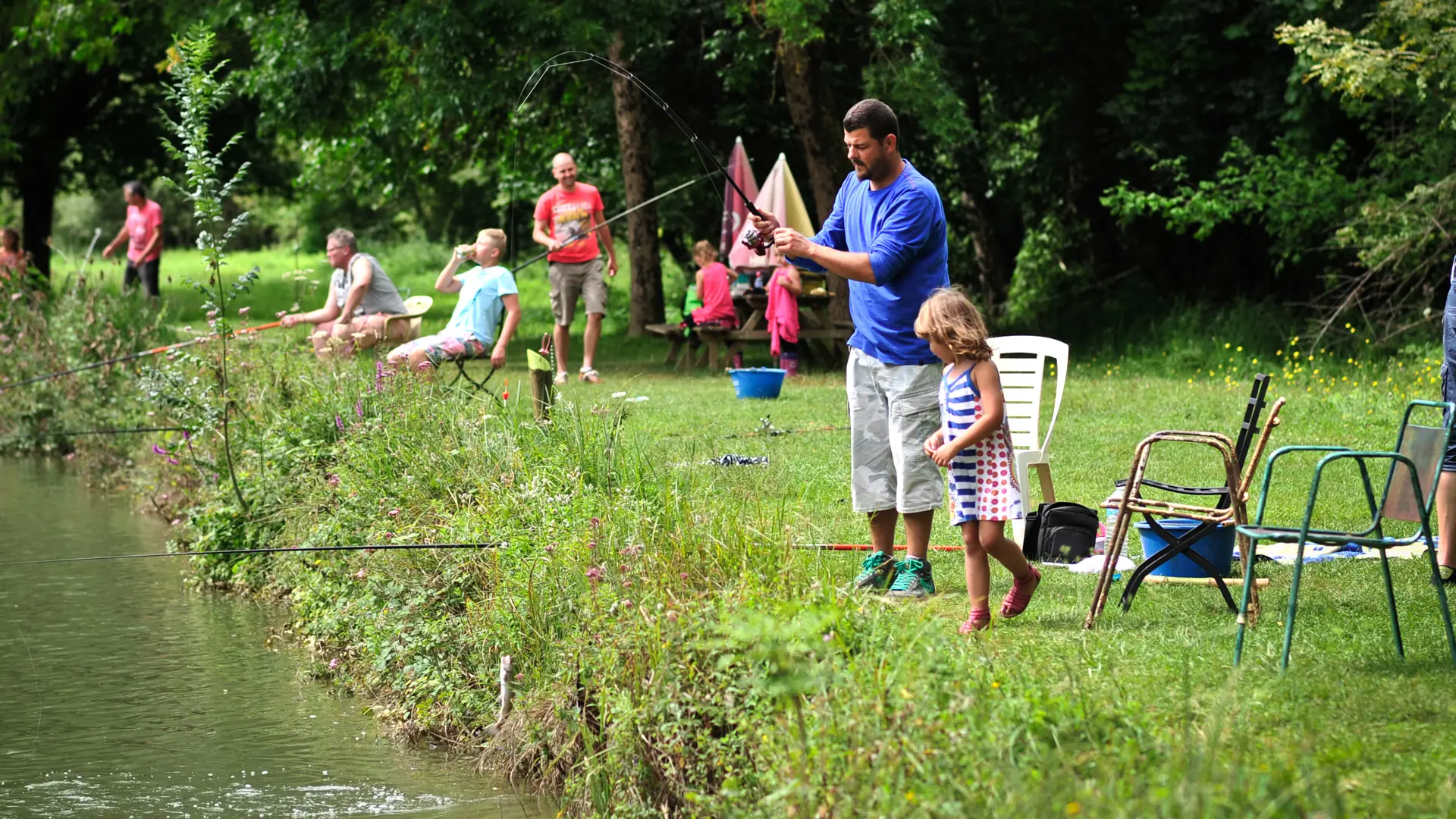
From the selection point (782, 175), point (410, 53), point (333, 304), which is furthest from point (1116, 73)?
point (333, 304)

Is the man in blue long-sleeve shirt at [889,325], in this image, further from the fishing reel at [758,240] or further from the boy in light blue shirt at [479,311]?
the boy in light blue shirt at [479,311]

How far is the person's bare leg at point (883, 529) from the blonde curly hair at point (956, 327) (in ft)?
2.65

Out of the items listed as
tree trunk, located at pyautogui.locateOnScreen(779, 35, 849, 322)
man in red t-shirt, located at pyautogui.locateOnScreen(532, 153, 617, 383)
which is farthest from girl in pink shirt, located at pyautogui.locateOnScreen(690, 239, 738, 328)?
man in red t-shirt, located at pyautogui.locateOnScreen(532, 153, 617, 383)

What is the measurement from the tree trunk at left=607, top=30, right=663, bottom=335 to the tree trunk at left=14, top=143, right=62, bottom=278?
38.9 ft

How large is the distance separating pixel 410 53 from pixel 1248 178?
8.57m

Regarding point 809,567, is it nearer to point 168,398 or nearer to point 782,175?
point 168,398

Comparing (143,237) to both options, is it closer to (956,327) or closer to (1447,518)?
(956,327)

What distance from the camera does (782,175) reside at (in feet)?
49.0

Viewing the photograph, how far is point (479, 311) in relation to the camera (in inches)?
399

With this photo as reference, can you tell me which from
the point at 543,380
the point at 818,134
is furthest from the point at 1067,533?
the point at 818,134

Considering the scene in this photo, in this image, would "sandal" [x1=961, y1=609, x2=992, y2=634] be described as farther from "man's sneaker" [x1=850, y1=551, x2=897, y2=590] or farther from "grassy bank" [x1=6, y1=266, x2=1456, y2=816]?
"man's sneaker" [x1=850, y1=551, x2=897, y2=590]

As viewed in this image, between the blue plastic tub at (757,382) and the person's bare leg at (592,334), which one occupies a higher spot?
the person's bare leg at (592,334)

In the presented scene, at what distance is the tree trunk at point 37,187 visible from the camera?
86.6ft

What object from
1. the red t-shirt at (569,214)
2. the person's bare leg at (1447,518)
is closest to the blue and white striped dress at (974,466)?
the person's bare leg at (1447,518)
